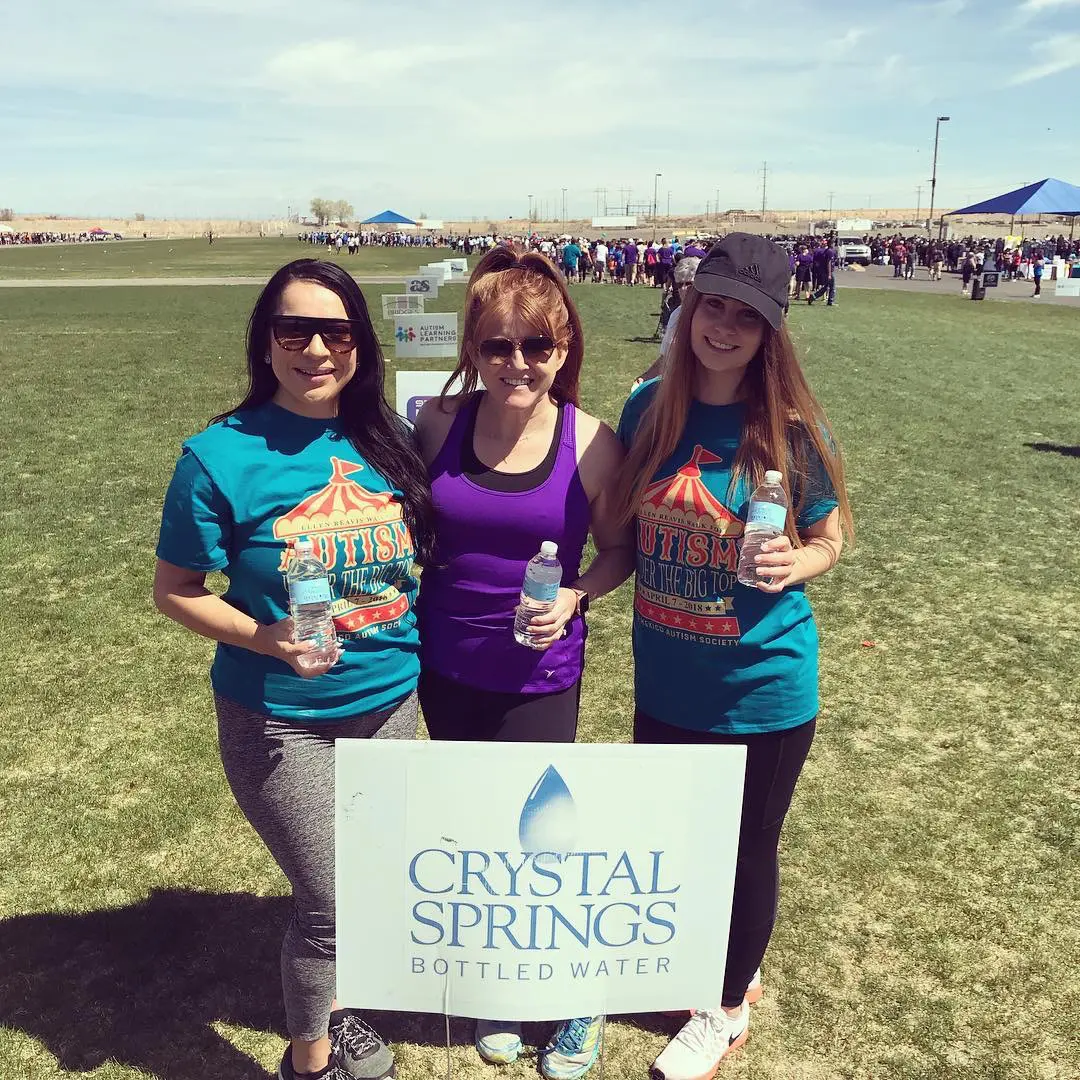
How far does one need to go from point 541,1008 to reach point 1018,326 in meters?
23.2

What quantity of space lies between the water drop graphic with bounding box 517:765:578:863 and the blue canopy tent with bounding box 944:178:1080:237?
94.3ft

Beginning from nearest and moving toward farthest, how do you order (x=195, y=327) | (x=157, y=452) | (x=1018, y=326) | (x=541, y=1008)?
(x=541, y=1008) < (x=157, y=452) < (x=195, y=327) < (x=1018, y=326)

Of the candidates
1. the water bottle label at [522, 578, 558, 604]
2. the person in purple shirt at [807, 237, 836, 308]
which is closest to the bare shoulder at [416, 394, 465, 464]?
the water bottle label at [522, 578, 558, 604]

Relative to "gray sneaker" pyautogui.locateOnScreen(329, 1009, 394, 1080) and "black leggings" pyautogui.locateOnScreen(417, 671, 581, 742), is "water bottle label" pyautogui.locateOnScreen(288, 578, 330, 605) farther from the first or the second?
"gray sneaker" pyautogui.locateOnScreen(329, 1009, 394, 1080)

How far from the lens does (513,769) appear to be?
6.44 feet

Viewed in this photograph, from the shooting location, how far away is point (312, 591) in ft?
6.45

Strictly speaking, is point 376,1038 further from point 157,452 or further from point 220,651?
point 157,452

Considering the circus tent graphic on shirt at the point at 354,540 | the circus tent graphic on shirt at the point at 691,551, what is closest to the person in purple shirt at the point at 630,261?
the circus tent graphic on shirt at the point at 691,551

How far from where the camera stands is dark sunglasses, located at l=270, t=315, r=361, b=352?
84.1 inches

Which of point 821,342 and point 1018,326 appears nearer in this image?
point 821,342

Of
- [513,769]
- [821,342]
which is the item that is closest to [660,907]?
[513,769]

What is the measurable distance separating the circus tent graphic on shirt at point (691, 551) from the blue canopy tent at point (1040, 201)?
92.2ft

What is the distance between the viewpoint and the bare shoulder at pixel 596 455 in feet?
8.01

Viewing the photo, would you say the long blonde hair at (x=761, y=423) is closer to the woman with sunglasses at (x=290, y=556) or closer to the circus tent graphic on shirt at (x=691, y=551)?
the circus tent graphic on shirt at (x=691, y=551)
